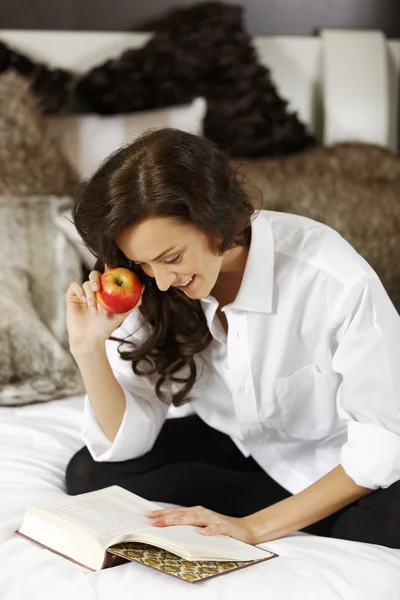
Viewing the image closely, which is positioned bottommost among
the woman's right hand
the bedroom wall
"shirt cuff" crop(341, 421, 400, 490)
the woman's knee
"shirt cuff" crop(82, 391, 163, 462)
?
the woman's knee

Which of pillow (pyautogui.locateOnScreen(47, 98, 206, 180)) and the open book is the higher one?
pillow (pyautogui.locateOnScreen(47, 98, 206, 180))

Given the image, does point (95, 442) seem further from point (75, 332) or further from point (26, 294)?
point (26, 294)

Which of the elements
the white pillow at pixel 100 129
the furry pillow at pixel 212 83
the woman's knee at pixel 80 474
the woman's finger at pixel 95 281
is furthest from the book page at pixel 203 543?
the furry pillow at pixel 212 83

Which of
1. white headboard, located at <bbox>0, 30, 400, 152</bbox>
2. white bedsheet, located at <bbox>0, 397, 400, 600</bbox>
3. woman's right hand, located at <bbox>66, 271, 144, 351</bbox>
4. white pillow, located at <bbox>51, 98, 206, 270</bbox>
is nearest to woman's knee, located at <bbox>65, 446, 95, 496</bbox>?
white bedsheet, located at <bbox>0, 397, 400, 600</bbox>

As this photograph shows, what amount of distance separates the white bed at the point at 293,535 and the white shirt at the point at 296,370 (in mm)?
143

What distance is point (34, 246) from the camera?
2.00 meters

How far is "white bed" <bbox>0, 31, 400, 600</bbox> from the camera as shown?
3.47 ft

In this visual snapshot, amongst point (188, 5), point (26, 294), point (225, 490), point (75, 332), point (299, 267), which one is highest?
point (188, 5)

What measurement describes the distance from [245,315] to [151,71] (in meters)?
1.34

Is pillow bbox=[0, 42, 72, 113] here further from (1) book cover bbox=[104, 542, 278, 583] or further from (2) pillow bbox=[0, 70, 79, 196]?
(1) book cover bbox=[104, 542, 278, 583]

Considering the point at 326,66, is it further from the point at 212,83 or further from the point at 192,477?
the point at 192,477

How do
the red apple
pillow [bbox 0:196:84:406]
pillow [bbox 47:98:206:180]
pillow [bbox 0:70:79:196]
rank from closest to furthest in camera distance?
the red apple, pillow [bbox 0:196:84:406], pillow [bbox 0:70:79:196], pillow [bbox 47:98:206:180]

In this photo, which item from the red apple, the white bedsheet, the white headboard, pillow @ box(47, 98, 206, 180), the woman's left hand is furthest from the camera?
the white headboard

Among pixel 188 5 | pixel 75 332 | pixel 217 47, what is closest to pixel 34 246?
pixel 75 332
